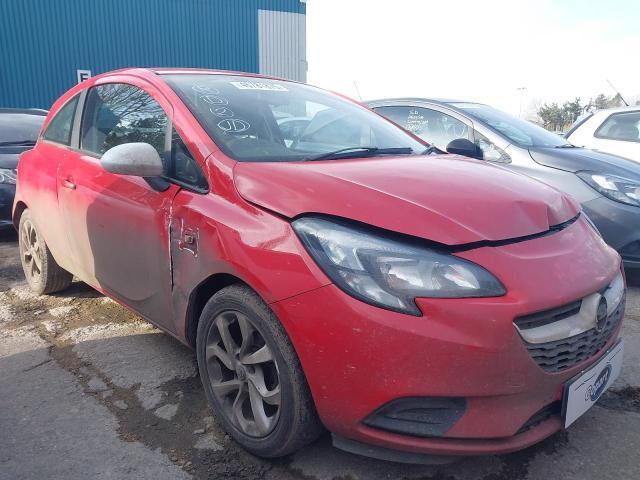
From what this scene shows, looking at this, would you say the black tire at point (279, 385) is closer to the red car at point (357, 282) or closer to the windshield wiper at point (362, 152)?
the red car at point (357, 282)

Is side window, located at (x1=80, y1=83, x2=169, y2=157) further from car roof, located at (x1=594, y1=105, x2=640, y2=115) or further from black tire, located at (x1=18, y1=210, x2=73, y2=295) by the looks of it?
car roof, located at (x1=594, y1=105, x2=640, y2=115)

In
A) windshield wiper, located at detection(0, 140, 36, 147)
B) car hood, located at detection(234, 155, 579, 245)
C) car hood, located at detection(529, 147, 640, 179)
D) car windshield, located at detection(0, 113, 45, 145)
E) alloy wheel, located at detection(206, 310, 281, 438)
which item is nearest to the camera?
car hood, located at detection(234, 155, 579, 245)

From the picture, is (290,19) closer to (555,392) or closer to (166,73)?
(166,73)

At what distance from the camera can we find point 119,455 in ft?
6.55

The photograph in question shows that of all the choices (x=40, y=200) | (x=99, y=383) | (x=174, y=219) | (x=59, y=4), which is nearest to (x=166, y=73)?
(x=174, y=219)

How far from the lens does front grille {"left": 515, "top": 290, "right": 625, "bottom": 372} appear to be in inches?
62.3

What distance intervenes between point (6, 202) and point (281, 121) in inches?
153

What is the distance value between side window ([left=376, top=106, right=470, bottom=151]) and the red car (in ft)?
7.43

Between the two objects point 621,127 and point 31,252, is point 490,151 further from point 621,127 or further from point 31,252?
point 31,252

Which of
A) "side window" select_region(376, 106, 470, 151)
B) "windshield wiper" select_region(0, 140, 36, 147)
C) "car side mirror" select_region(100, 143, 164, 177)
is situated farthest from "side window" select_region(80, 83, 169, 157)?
"windshield wiper" select_region(0, 140, 36, 147)

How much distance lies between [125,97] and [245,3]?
17.7 meters

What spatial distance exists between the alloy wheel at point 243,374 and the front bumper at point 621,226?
291 cm

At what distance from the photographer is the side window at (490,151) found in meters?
4.29

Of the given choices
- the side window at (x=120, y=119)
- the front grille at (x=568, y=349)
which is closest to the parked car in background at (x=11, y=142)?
the side window at (x=120, y=119)
